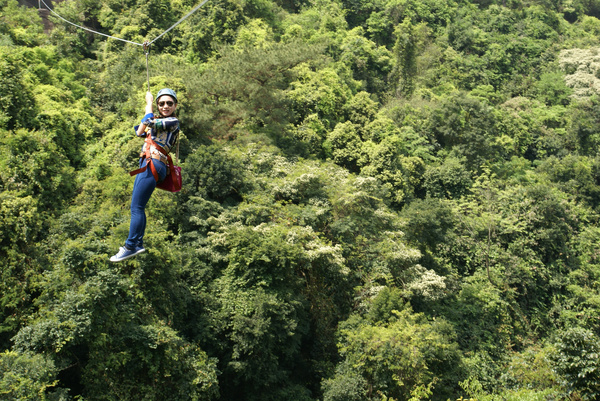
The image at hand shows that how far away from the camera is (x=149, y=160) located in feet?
16.5

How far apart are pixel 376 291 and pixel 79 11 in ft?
76.6

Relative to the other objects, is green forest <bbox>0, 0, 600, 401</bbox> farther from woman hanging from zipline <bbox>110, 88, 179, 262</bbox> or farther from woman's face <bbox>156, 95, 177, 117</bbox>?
woman's face <bbox>156, 95, 177, 117</bbox>

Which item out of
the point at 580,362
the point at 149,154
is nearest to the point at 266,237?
the point at 580,362

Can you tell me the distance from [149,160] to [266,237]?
869 centimetres

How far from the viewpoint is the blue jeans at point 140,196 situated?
197 inches

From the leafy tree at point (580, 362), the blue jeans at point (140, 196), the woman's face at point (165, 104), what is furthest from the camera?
the leafy tree at point (580, 362)

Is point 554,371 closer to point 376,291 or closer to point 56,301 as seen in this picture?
point 376,291

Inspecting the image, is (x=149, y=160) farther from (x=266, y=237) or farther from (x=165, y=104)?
(x=266, y=237)

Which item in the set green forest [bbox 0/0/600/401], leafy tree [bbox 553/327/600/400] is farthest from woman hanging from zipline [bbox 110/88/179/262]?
leafy tree [bbox 553/327/600/400]

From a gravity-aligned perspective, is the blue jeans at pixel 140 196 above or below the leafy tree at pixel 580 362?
above

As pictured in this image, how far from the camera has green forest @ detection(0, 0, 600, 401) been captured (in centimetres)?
1075

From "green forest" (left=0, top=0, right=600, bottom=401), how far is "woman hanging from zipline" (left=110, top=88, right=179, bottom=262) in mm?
5478

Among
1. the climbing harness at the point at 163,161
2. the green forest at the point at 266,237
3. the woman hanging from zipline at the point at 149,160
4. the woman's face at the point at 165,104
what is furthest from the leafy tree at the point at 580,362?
the woman's face at the point at 165,104

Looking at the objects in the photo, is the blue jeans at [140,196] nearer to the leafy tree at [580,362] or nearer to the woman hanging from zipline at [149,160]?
the woman hanging from zipline at [149,160]
